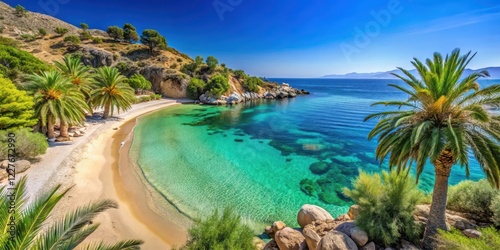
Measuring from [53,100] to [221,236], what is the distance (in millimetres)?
17273

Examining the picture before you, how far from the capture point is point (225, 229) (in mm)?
5914

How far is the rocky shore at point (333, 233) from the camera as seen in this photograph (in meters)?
6.14

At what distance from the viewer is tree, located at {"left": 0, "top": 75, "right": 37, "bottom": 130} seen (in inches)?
476

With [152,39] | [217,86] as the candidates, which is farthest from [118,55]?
[217,86]

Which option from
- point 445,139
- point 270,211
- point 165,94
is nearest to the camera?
point 445,139

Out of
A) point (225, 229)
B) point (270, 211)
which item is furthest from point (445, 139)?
point (270, 211)

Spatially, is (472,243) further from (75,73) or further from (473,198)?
(75,73)

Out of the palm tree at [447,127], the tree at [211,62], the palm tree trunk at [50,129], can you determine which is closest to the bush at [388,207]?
the palm tree at [447,127]

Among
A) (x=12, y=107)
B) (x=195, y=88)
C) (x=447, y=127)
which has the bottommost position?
(x=447, y=127)

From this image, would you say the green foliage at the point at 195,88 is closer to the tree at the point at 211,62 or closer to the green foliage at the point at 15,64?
the tree at the point at 211,62

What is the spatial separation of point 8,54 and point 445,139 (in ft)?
122

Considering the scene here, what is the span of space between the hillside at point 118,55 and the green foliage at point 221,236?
5101cm

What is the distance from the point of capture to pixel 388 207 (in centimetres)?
654

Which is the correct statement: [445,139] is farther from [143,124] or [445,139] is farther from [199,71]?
[199,71]
